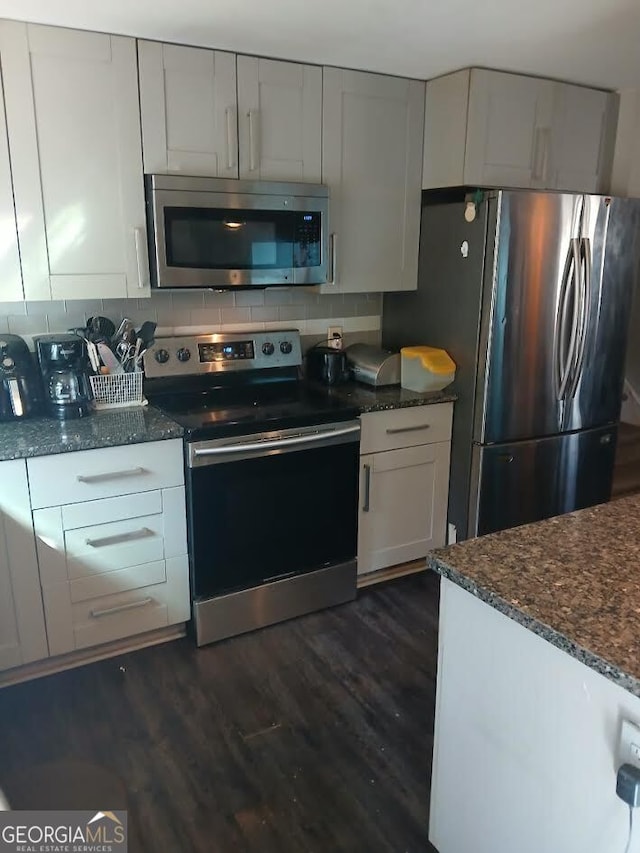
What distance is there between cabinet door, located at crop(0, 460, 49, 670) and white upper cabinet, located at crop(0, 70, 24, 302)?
0.63 meters

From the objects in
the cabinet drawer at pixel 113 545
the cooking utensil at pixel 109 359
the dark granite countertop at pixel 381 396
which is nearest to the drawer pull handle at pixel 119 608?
the cabinet drawer at pixel 113 545

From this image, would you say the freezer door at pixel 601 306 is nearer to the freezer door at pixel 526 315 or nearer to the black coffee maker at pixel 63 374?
the freezer door at pixel 526 315

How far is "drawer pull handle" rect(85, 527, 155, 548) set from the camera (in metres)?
2.38

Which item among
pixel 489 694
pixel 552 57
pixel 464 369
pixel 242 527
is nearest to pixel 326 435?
pixel 242 527

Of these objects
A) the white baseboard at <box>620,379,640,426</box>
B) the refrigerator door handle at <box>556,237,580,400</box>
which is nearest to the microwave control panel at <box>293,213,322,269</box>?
the refrigerator door handle at <box>556,237,580,400</box>

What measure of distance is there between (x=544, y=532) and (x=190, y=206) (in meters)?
1.77

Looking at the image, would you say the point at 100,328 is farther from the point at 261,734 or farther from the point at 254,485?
the point at 261,734

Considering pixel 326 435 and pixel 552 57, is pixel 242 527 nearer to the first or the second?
pixel 326 435

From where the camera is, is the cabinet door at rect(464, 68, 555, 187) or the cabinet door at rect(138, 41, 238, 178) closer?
the cabinet door at rect(138, 41, 238, 178)

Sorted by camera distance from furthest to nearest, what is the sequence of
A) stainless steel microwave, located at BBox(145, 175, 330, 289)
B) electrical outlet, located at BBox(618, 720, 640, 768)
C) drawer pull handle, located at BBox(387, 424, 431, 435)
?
drawer pull handle, located at BBox(387, 424, 431, 435) < stainless steel microwave, located at BBox(145, 175, 330, 289) < electrical outlet, located at BBox(618, 720, 640, 768)

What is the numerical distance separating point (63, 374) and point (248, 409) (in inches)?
27.4

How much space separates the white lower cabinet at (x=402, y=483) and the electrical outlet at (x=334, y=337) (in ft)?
2.09

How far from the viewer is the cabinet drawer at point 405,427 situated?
2855 millimetres

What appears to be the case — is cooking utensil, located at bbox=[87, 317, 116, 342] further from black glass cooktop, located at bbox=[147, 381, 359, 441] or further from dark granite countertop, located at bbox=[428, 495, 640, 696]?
dark granite countertop, located at bbox=[428, 495, 640, 696]
